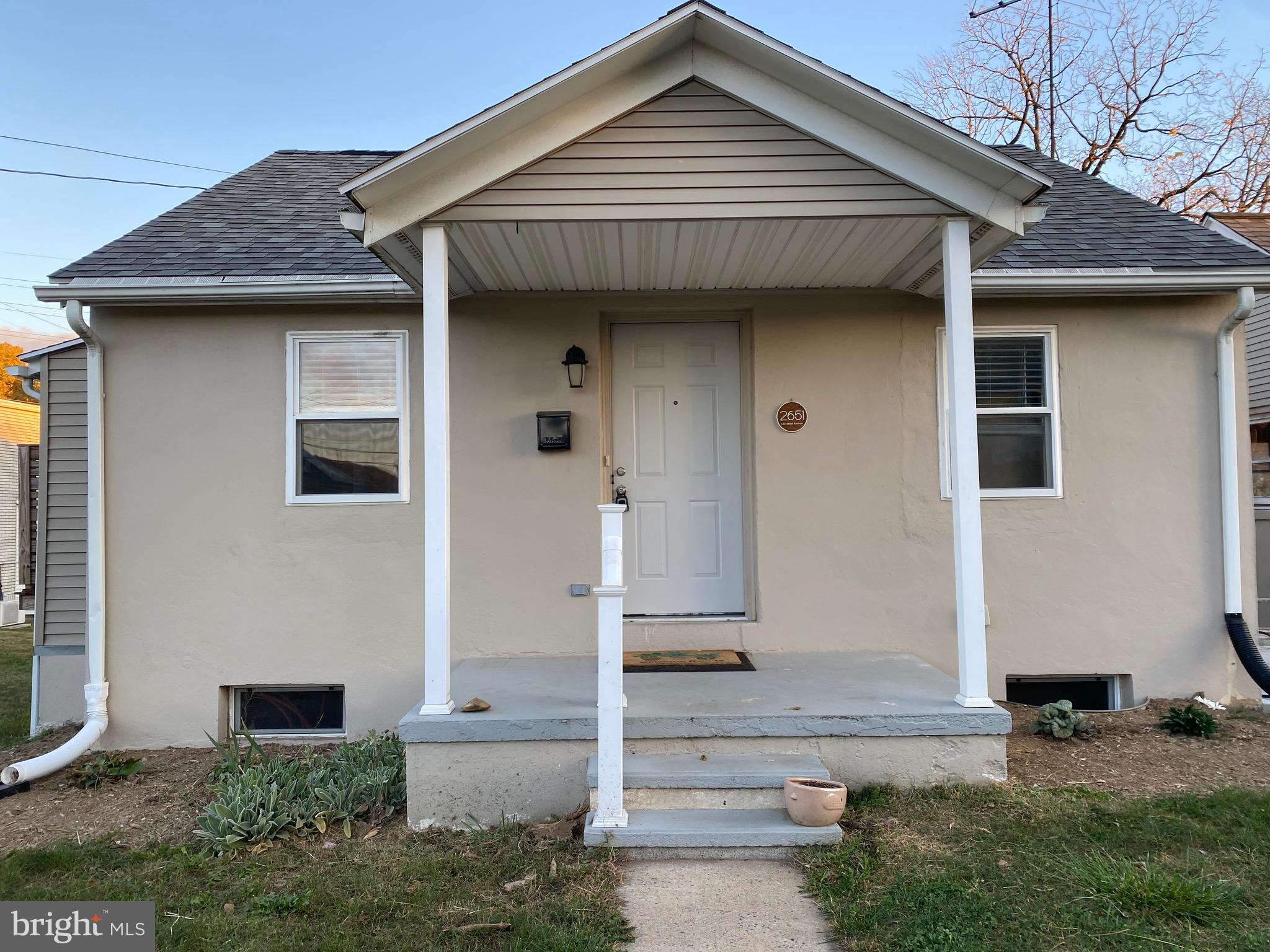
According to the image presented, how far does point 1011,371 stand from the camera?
17.9ft

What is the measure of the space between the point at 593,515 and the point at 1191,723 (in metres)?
3.77

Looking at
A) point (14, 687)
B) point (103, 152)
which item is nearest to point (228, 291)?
point (14, 687)

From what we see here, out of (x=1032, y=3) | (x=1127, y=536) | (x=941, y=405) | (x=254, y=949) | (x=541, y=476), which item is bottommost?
(x=254, y=949)

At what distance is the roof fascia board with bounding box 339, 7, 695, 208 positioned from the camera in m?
3.54

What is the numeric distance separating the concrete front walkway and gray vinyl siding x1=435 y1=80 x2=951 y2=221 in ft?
9.44

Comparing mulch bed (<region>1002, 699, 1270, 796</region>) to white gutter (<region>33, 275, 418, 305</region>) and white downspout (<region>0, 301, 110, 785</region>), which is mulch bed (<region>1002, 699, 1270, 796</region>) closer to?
white gutter (<region>33, 275, 418, 305</region>)

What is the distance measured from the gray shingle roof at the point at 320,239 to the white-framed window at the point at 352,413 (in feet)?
1.66

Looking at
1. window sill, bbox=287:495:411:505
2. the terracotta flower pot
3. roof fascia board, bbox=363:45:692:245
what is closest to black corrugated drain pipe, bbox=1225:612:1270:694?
the terracotta flower pot

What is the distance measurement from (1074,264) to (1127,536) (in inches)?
72.2

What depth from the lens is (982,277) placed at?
511cm

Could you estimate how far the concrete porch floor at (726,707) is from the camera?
12.3ft

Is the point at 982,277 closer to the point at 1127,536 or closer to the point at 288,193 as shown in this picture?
the point at 1127,536

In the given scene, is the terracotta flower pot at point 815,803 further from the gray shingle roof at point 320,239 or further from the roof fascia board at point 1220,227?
the roof fascia board at point 1220,227

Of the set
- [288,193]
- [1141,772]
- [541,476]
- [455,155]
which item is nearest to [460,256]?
[455,155]
